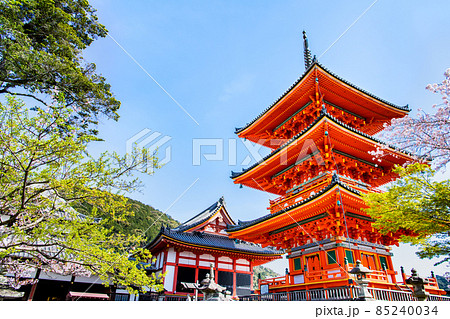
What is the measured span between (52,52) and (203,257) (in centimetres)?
1559

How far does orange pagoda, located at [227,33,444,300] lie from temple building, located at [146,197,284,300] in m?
5.00

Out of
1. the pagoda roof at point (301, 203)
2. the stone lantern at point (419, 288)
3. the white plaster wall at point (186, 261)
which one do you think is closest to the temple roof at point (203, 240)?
the white plaster wall at point (186, 261)

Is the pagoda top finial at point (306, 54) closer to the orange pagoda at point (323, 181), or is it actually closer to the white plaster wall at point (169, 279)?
the orange pagoda at point (323, 181)

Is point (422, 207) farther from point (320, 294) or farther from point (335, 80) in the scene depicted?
point (335, 80)

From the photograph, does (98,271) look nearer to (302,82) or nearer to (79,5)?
(79,5)

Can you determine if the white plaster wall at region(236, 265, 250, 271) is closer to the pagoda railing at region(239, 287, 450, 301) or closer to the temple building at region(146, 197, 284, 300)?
the temple building at region(146, 197, 284, 300)

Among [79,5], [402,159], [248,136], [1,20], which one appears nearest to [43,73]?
[1,20]

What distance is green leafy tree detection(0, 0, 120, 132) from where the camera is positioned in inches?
253

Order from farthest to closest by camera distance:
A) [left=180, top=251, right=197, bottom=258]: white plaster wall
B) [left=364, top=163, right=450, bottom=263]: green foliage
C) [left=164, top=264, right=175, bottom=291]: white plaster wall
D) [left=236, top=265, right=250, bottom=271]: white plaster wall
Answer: [left=236, top=265, right=250, bottom=271]: white plaster wall → [left=180, top=251, right=197, bottom=258]: white plaster wall → [left=164, top=264, right=175, bottom=291]: white plaster wall → [left=364, top=163, right=450, bottom=263]: green foliage

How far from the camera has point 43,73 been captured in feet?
22.7

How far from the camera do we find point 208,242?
18688mm

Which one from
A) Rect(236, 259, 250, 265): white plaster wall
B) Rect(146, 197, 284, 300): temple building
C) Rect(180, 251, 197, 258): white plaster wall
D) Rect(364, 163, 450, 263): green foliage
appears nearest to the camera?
Rect(364, 163, 450, 263): green foliage

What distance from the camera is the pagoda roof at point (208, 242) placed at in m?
16.8

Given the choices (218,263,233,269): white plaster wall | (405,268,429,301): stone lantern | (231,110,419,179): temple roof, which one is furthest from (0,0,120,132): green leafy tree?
(218,263,233,269): white plaster wall
